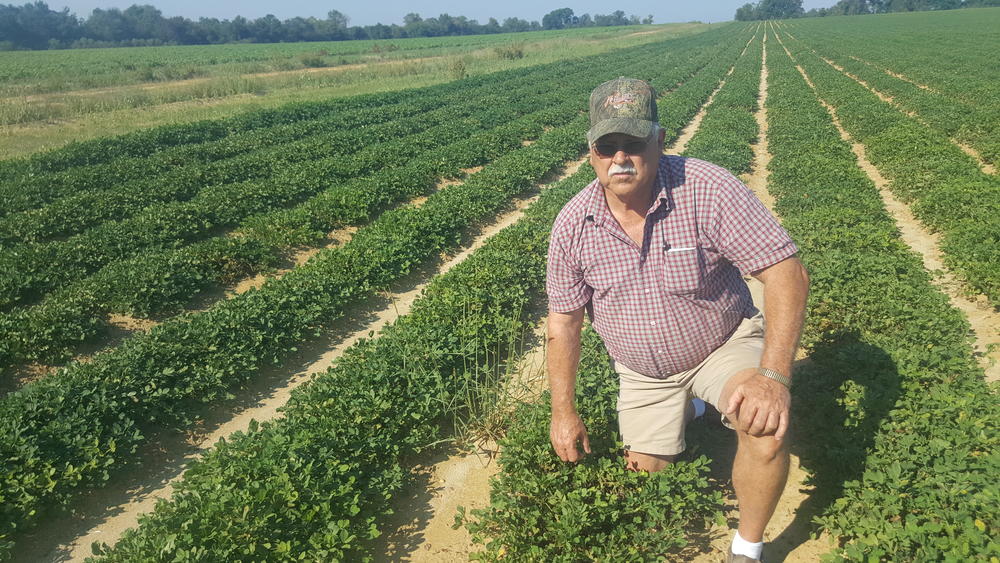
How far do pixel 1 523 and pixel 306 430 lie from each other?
6.67 feet

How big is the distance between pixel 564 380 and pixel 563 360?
11 cm

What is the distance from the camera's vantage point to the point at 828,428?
4043 mm

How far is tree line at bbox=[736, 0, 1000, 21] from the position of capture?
129 meters

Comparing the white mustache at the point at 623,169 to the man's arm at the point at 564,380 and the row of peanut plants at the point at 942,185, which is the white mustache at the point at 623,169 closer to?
Answer: the man's arm at the point at 564,380

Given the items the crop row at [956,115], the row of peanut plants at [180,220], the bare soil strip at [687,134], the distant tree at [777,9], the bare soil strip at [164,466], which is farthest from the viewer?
the distant tree at [777,9]

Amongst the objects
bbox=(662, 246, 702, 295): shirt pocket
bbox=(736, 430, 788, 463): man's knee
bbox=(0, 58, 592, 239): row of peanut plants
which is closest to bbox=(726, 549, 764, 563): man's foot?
bbox=(736, 430, 788, 463): man's knee

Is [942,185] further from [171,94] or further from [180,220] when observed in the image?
[171,94]

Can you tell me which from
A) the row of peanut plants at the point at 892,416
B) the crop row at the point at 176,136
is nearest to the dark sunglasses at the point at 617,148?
the row of peanut plants at the point at 892,416

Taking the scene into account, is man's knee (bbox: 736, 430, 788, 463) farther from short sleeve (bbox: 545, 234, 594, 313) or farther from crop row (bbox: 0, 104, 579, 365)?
crop row (bbox: 0, 104, 579, 365)

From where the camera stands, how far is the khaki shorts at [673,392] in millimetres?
3252

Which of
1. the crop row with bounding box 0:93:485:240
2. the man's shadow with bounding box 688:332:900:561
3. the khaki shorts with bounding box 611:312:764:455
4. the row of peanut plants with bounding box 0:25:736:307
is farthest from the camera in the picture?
the crop row with bounding box 0:93:485:240

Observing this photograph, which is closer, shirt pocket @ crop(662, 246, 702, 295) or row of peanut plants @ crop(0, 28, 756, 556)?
shirt pocket @ crop(662, 246, 702, 295)

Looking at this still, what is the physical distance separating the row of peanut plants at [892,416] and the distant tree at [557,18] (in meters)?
206

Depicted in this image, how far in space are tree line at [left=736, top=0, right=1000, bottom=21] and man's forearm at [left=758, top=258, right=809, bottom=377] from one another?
160 meters
